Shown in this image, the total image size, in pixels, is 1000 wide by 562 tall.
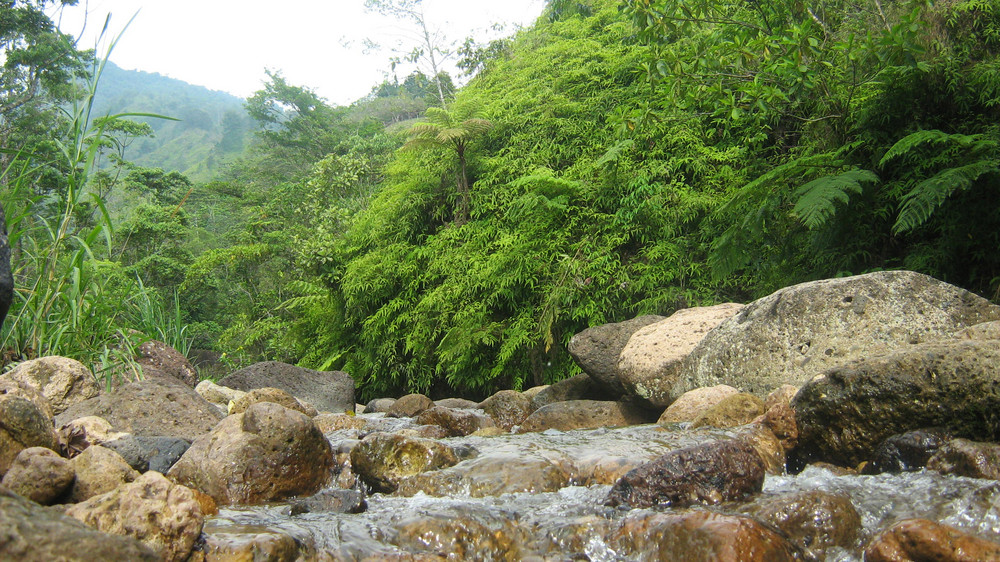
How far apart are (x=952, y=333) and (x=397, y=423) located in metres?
4.74

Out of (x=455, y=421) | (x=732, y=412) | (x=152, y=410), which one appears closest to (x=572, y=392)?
(x=455, y=421)

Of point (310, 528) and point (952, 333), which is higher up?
point (952, 333)

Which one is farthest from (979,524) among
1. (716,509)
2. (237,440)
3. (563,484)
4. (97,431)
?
(97,431)

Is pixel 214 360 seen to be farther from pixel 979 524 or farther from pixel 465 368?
pixel 979 524

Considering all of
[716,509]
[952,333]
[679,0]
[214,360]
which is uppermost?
[679,0]

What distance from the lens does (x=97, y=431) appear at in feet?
11.8

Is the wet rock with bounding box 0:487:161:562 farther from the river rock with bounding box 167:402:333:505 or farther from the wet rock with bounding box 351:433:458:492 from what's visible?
the wet rock with bounding box 351:433:458:492

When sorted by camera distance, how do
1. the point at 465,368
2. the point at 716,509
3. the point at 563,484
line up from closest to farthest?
the point at 716,509, the point at 563,484, the point at 465,368

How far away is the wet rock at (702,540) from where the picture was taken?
2062 millimetres

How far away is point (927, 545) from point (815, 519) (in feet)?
1.39

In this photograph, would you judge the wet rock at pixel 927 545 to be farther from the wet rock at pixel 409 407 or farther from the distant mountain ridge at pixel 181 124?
the distant mountain ridge at pixel 181 124

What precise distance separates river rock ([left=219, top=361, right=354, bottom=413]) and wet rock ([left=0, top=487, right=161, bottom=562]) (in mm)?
6884

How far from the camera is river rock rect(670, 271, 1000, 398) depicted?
13.6 feet

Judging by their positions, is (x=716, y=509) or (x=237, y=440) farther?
(x=237, y=440)
